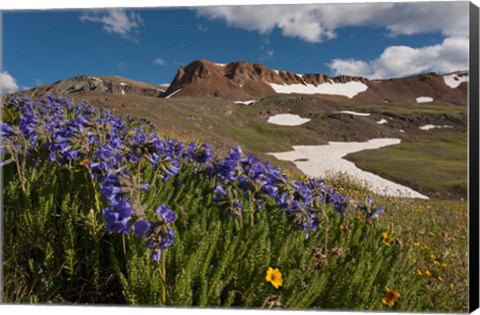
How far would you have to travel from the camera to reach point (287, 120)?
403 centimetres

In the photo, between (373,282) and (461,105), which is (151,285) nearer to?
(373,282)

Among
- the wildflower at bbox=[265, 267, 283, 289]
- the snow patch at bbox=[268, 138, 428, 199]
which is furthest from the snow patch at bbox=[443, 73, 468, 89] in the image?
the wildflower at bbox=[265, 267, 283, 289]

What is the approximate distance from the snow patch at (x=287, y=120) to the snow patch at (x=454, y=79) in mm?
1261

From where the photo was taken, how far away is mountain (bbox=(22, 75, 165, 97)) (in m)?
3.58

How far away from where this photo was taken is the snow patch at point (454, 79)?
2865 mm

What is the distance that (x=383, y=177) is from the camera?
12.3 feet

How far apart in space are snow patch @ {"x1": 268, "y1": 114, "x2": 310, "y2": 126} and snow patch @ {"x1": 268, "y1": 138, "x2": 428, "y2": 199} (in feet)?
0.83

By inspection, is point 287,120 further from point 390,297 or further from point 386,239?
point 390,297

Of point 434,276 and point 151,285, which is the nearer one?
point 151,285

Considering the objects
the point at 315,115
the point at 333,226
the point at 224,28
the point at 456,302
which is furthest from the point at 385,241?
the point at 224,28

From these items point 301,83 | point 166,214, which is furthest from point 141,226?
point 301,83

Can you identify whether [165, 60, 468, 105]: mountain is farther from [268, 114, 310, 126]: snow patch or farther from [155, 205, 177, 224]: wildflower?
[155, 205, 177, 224]: wildflower

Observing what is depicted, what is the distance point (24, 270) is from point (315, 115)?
2.53 m

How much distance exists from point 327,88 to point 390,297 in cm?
168
